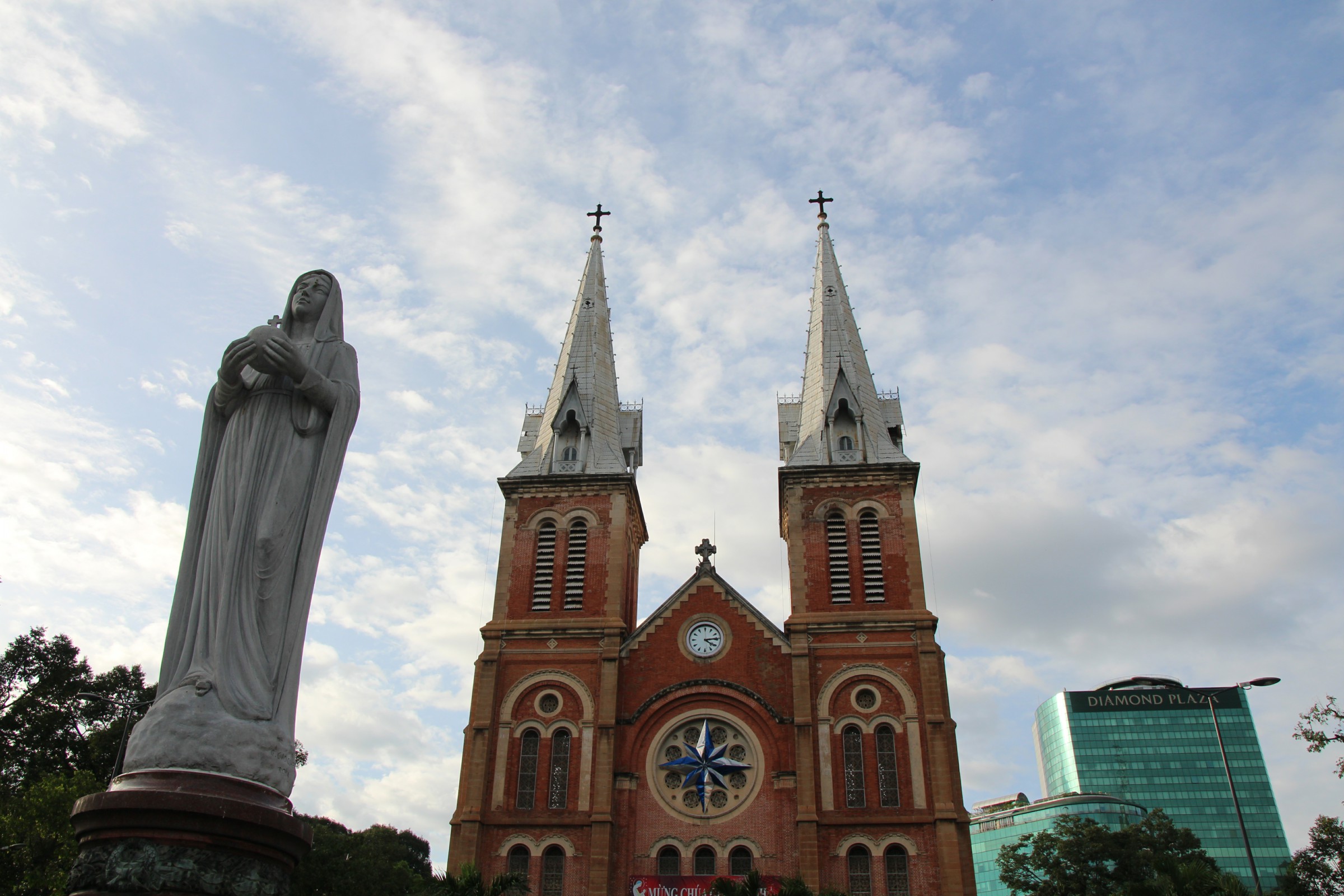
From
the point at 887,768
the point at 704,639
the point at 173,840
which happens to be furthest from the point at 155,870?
the point at 704,639

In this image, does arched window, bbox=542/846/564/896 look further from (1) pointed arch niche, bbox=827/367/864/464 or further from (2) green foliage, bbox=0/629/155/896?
(1) pointed arch niche, bbox=827/367/864/464

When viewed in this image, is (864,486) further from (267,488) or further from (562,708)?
(267,488)

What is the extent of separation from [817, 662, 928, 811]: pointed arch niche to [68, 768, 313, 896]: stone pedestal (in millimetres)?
21672

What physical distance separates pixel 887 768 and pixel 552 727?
28.7ft

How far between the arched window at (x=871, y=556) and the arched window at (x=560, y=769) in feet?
29.7

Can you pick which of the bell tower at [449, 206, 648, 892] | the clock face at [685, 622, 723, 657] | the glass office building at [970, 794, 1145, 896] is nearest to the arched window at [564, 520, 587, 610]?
the bell tower at [449, 206, 648, 892]

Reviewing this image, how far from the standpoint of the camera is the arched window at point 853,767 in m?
25.6

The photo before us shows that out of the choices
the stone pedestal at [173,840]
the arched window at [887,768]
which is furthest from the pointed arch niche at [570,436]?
the stone pedestal at [173,840]

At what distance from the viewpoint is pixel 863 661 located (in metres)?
27.4

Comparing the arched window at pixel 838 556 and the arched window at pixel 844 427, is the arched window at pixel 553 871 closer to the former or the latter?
the arched window at pixel 838 556

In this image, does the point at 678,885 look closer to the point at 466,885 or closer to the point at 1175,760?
the point at 466,885

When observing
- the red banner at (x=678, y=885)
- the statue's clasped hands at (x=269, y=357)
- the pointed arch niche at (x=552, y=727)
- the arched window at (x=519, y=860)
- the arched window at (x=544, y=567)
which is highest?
the arched window at (x=544, y=567)

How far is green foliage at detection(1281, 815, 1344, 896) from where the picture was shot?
2125 cm

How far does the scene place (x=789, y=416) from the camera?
113 feet
